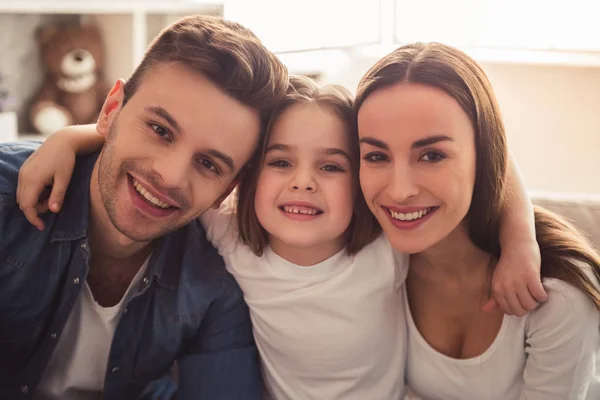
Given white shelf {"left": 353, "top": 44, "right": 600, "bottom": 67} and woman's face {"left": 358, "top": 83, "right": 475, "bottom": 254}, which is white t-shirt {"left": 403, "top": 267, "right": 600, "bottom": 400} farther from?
white shelf {"left": 353, "top": 44, "right": 600, "bottom": 67}

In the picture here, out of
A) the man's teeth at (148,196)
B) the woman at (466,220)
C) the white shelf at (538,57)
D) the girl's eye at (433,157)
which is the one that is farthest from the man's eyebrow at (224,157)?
the white shelf at (538,57)

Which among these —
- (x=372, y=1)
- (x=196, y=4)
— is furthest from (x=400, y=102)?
(x=372, y=1)

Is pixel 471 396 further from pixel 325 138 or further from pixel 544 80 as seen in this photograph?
pixel 544 80

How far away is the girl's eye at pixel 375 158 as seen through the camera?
119 cm

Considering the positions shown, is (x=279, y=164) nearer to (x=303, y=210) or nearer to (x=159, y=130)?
(x=303, y=210)

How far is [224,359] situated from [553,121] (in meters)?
1.59

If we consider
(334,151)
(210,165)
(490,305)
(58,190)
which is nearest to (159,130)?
(210,165)

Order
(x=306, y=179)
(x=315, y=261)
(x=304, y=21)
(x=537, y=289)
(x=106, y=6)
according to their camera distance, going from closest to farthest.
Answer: (x=537, y=289) < (x=306, y=179) < (x=315, y=261) < (x=106, y=6) < (x=304, y=21)

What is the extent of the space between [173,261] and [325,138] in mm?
401

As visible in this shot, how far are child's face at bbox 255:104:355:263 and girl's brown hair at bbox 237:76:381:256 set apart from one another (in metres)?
0.01

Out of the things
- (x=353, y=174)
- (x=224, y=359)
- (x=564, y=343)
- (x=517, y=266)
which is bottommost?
(x=224, y=359)

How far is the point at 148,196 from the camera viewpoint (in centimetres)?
119

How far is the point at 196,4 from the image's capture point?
6.80 feet

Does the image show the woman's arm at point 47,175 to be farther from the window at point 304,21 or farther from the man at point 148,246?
the window at point 304,21
